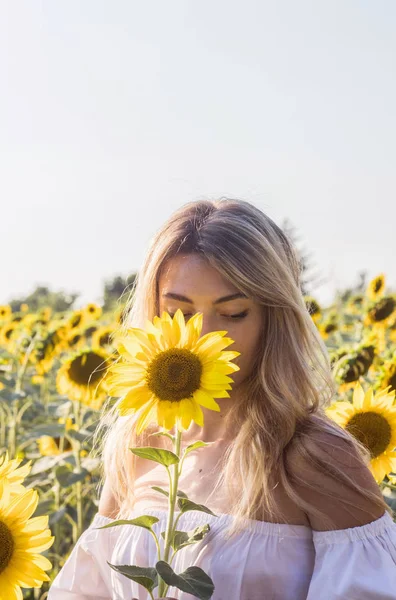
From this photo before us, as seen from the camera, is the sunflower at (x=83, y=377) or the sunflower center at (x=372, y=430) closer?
the sunflower center at (x=372, y=430)

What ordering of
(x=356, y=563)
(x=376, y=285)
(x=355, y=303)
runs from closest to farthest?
(x=356, y=563), (x=376, y=285), (x=355, y=303)

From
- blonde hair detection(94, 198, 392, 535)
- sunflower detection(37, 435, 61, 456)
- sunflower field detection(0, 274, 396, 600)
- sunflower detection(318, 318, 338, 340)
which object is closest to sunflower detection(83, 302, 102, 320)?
sunflower field detection(0, 274, 396, 600)

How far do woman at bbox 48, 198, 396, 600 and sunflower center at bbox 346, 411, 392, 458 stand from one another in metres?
0.13

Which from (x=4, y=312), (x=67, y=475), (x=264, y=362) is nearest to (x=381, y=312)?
(x=67, y=475)

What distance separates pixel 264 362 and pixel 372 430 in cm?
41

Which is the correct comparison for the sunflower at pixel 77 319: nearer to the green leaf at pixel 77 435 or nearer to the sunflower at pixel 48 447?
the sunflower at pixel 48 447

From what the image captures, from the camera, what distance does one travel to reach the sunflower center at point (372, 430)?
2.01 meters

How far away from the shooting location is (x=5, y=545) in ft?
4.58

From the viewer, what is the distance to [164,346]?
1348 millimetres

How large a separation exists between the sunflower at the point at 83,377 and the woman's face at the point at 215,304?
191 cm

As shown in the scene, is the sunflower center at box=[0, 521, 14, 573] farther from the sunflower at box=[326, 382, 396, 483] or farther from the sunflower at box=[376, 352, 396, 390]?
the sunflower at box=[376, 352, 396, 390]

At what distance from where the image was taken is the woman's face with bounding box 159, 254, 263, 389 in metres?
1.76

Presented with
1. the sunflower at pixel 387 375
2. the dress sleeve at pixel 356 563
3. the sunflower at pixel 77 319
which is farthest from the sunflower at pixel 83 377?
the dress sleeve at pixel 356 563

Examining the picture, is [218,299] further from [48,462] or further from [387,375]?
[48,462]
